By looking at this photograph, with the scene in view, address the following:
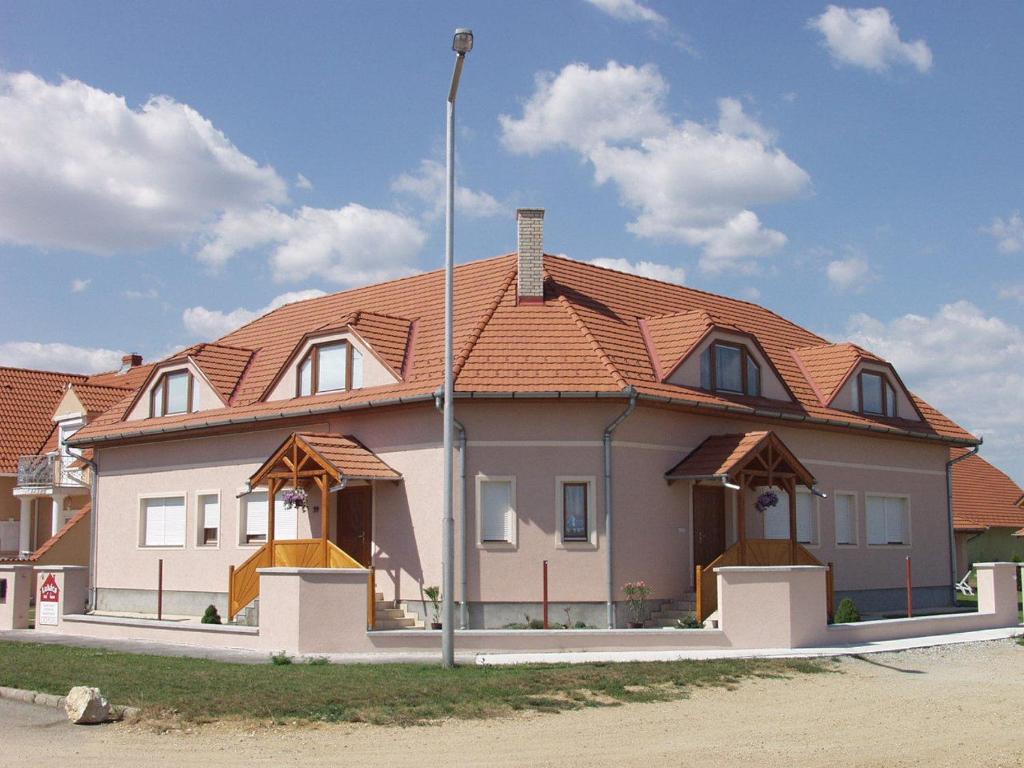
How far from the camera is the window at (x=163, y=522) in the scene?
27.2 meters

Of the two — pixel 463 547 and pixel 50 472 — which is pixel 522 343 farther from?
pixel 50 472

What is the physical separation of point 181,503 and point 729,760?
19.2m

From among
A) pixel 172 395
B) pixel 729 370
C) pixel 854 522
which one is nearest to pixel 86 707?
pixel 729 370

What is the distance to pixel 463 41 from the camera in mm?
15867

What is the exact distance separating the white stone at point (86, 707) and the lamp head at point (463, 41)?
9.42 metres

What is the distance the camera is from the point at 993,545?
44.8 metres

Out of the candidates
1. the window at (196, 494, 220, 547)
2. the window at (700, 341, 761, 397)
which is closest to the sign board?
the window at (196, 494, 220, 547)

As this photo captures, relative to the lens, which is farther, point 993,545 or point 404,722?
point 993,545

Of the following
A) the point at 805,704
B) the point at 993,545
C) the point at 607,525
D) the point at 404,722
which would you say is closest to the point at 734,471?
the point at 607,525

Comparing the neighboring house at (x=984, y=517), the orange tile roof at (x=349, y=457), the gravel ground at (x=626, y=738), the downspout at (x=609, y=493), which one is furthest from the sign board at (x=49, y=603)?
the neighboring house at (x=984, y=517)

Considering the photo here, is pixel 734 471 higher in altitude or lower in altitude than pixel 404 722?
higher

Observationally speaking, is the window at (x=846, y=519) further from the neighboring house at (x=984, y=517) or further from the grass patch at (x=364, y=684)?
the neighboring house at (x=984, y=517)

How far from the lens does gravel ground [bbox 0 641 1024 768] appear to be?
10664 mm

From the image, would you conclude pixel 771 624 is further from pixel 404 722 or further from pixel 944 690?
pixel 404 722
